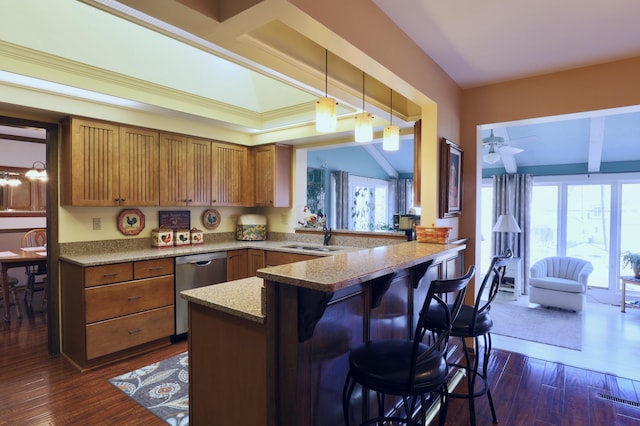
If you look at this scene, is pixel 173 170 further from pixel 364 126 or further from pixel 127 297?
pixel 364 126

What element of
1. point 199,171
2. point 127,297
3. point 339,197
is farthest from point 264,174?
point 339,197

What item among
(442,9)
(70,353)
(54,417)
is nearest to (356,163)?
(442,9)

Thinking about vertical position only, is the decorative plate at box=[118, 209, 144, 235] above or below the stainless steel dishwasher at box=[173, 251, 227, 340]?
above

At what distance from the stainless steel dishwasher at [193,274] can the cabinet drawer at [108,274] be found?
471 mm

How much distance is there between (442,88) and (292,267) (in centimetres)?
225

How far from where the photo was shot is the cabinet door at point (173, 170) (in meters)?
3.76

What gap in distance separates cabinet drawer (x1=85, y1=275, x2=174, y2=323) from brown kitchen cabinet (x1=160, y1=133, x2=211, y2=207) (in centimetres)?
93

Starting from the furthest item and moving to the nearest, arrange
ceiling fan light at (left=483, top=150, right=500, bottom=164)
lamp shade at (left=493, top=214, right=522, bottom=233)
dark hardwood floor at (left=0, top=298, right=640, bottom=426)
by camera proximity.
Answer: lamp shade at (left=493, top=214, right=522, bottom=233) < ceiling fan light at (left=483, top=150, right=500, bottom=164) < dark hardwood floor at (left=0, top=298, right=640, bottom=426)

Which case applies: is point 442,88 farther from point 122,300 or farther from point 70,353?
point 70,353

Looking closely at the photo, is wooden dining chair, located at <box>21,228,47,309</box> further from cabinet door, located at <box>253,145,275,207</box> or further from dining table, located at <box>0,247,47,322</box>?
cabinet door, located at <box>253,145,275,207</box>

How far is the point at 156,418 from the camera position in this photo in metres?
2.24

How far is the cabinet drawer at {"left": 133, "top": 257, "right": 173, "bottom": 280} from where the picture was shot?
320cm

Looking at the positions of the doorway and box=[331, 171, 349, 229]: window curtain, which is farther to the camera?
box=[331, 171, 349, 229]: window curtain

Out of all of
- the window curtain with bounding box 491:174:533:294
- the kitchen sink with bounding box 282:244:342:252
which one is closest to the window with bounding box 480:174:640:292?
the window curtain with bounding box 491:174:533:294
